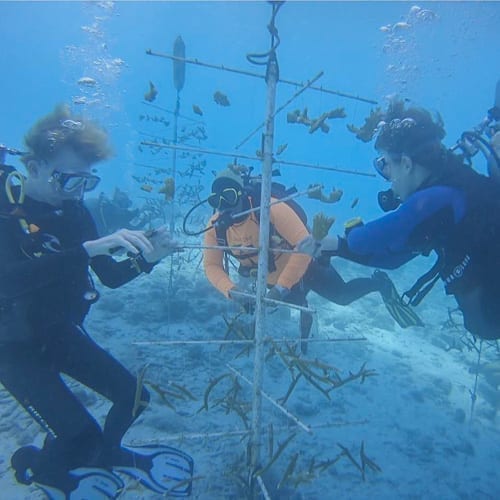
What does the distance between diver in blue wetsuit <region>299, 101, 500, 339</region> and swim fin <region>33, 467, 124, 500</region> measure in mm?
2624

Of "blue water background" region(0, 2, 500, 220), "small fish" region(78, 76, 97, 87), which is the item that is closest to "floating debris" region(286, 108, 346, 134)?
"blue water background" region(0, 2, 500, 220)

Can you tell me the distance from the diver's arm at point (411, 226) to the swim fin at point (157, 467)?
262cm

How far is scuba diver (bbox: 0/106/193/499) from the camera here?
302 centimetres

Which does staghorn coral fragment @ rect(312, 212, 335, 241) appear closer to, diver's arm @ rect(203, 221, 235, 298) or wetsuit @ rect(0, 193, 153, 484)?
wetsuit @ rect(0, 193, 153, 484)

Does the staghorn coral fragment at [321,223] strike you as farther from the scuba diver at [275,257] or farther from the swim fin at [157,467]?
the swim fin at [157,467]

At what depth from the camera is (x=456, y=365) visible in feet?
35.4

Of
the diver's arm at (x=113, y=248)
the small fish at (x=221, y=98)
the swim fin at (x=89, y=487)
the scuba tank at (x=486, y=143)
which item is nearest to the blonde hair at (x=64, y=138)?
the diver's arm at (x=113, y=248)

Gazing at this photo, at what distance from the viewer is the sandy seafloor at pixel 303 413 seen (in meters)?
4.47

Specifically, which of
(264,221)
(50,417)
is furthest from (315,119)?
(50,417)

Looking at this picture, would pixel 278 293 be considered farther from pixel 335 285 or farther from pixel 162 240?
pixel 162 240

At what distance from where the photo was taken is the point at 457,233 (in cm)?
330

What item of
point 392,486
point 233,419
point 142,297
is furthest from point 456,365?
point 142,297

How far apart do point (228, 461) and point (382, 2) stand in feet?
147

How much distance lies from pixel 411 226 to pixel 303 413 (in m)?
3.97
